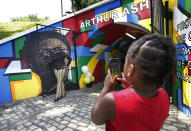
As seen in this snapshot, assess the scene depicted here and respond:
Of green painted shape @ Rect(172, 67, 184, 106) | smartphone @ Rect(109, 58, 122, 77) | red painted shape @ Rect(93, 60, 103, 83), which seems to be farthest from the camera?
red painted shape @ Rect(93, 60, 103, 83)

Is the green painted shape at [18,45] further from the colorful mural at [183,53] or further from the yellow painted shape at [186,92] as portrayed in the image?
the yellow painted shape at [186,92]

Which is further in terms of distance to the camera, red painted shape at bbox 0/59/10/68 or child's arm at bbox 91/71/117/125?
red painted shape at bbox 0/59/10/68

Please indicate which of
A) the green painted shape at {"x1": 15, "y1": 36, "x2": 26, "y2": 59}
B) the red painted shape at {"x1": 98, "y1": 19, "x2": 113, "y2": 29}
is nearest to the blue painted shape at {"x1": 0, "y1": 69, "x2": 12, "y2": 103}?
the green painted shape at {"x1": 15, "y1": 36, "x2": 26, "y2": 59}

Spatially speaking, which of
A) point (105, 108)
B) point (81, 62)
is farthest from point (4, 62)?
point (105, 108)

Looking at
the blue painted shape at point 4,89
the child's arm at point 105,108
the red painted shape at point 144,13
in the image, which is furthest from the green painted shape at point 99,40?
the child's arm at point 105,108

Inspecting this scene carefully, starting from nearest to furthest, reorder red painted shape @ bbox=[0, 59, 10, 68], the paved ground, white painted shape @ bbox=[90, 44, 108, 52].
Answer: the paved ground
red painted shape @ bbox=[0, 59, 10, 68]
white painted shape @ bbox=[90, 44, 108, 52]

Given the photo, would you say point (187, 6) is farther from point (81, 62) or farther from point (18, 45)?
point (18, 45)

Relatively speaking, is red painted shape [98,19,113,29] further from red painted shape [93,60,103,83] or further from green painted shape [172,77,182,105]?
green painted shape [172,77,182,105]

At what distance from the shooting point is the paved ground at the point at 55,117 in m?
3.13

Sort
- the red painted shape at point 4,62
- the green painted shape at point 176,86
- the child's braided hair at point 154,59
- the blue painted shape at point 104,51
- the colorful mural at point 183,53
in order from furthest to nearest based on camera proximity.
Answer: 1. the blue painted shape at point 104,51
2. the red painted shape at point 4,62
3. the green painted shape at point 176,86
4. the colorful mural at point 183,53
5. the child's braided hair at point 154,59

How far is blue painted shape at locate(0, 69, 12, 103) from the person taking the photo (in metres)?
5.14

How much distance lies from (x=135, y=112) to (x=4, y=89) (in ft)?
19.7

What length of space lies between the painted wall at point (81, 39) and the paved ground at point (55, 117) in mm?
762

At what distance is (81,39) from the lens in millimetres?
6855
